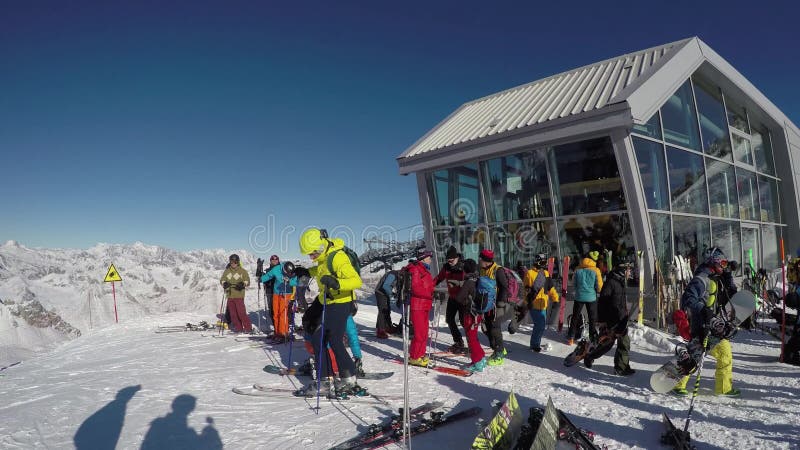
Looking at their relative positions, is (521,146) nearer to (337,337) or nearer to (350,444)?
(337,337)

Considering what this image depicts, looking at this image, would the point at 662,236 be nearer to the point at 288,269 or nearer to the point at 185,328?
the point at 288,269

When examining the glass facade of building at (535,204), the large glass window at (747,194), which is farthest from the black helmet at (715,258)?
the large glass window at (747,194)

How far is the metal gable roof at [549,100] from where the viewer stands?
11117 millimetres

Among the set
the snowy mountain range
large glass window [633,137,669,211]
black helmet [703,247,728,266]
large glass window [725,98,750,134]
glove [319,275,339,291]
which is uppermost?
large glass window [725,98,750,134]

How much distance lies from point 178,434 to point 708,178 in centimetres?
1622

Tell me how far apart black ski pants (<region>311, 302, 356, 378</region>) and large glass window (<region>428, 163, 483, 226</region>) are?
9187 mm

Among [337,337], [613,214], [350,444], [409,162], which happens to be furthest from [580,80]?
[350,444]

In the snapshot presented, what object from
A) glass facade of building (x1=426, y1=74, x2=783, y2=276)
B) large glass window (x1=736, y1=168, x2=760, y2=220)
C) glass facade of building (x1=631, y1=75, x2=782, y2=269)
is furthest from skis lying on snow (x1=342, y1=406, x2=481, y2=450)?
large glass window (x1=736, y1=168, x2=760, y2=220)

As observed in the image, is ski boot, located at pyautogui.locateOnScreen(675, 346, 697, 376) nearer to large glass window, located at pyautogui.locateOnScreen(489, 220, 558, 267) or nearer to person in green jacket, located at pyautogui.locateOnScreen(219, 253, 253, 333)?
large glass window, located at pyautogui.locateOnScreen(489, 220, 558, 267)

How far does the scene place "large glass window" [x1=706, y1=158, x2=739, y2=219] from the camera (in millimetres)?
13616

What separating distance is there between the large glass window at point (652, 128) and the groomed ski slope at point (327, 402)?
18.5 feet

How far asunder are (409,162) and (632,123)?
286 inches

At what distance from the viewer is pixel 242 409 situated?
495 cm

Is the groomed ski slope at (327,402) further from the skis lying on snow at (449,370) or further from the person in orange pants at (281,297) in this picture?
the person in orange pants at (281,297)
